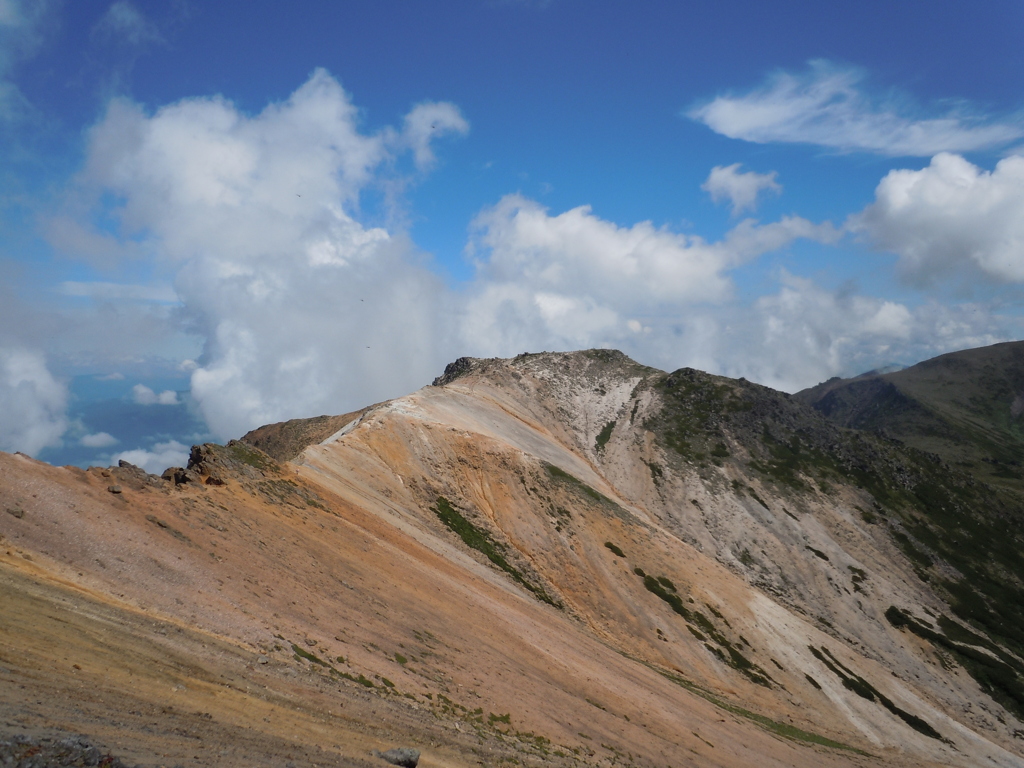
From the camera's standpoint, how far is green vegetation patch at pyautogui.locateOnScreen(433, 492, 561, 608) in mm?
64438

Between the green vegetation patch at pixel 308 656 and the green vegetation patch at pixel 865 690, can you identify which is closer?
the green vegetation patch at pixel 308 656

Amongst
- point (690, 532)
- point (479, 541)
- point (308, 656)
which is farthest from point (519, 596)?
point (690, 532)

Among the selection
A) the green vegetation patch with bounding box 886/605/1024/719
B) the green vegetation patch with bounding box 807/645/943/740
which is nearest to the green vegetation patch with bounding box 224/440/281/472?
the green vegetation patch with bounding box 807/645/943/740

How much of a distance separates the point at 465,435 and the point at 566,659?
4396 cm

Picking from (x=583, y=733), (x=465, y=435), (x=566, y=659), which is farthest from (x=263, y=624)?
(x=465, y=435)

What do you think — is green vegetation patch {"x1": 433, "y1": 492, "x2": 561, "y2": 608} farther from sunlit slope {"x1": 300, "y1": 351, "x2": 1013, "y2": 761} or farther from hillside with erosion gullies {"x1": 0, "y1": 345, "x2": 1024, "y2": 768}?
hillside with erosion gullies {"x1": 0, "y1": 345, "x2": 1024, "y2": 768}

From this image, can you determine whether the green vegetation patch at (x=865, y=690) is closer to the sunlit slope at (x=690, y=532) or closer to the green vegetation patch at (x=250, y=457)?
the sunlit slope at (x=690, y=532)

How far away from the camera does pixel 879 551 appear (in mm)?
114812

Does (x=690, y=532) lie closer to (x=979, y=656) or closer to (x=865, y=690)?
(x=865, y=690)

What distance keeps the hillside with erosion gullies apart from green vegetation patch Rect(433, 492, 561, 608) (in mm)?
502

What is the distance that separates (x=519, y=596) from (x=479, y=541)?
34.8 feet

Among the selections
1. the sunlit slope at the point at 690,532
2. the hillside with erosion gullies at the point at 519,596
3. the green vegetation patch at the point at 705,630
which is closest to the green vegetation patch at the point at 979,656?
the hillside with erosion gullies at the point at 519,596

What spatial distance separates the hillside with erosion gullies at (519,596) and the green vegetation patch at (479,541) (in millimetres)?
502

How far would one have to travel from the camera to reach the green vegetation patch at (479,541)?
211ft
